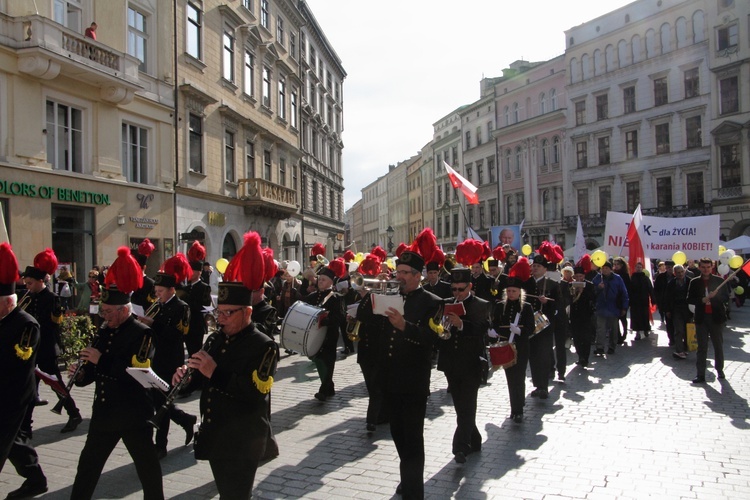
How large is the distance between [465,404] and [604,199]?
42062mm

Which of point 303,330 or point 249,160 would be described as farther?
point 249,160

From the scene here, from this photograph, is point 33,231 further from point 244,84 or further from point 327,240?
point 327,240

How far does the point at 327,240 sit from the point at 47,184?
98.7 ft

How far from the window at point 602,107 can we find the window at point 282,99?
2480 centimetres

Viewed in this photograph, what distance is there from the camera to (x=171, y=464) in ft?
19.4

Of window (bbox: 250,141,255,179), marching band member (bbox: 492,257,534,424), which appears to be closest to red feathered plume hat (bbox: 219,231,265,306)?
marching band member (bbox: 492,257,534,424)

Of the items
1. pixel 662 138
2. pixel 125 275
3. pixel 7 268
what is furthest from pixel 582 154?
pixel 7 268

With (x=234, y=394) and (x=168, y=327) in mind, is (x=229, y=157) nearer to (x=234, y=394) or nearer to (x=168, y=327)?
(x=168, y=327)

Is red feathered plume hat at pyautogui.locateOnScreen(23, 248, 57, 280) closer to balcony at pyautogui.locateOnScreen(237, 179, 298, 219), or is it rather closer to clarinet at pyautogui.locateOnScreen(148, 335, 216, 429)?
clarinet at pyautogui.locateOnScreen(148, 335, 216, 429)

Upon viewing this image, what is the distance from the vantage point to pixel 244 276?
159 inches

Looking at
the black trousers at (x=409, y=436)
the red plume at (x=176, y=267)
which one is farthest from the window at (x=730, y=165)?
the black trousers at (x=409, y=436)

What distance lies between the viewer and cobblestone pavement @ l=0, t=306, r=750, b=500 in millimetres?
5211

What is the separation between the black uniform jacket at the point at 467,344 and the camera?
6051mm

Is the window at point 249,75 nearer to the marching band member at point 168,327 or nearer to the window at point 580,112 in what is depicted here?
the marching band member at point 168,327
